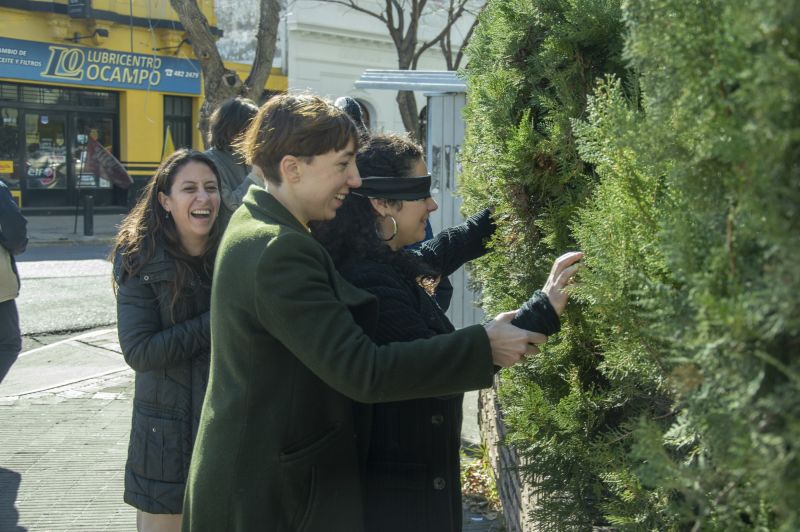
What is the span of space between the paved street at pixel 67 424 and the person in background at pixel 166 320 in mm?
1397

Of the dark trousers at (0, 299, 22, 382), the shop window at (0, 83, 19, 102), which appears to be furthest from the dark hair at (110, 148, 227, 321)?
the shop window at (0, 83, 19, 102)

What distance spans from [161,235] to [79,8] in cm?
2090

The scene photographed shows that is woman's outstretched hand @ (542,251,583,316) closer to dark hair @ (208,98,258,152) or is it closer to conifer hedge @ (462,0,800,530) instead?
conifer hedge @ (462,0,800,530)

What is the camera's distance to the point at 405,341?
7.97 ft

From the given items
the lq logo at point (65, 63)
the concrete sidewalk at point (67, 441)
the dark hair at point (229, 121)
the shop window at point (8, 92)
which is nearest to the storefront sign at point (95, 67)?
the lq logo at point (65, 63)

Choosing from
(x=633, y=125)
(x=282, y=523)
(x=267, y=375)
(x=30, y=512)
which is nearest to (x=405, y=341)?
(x=267, y=375)

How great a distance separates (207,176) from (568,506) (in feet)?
6.66

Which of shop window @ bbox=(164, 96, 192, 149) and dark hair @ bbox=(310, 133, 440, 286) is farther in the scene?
shop window @ bbox=(164, 96, 192, 149)

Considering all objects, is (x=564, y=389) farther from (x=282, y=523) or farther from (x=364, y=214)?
(x=282, y=523)

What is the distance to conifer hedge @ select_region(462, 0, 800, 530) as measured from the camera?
1158 millimetres

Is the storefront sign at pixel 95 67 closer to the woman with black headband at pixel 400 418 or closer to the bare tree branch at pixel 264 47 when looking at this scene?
the bare tree branch at pixel 264 47

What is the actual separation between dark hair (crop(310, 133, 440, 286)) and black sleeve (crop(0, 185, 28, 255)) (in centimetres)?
334

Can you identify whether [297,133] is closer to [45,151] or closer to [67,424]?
[67,424]

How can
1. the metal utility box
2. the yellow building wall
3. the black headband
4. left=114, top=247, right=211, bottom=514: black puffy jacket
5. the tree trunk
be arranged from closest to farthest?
the black headband → left=114, top=247, right=211, bottom=514: black puffy jacket → the metal utility box → the tree trunk → the yellow building wall
